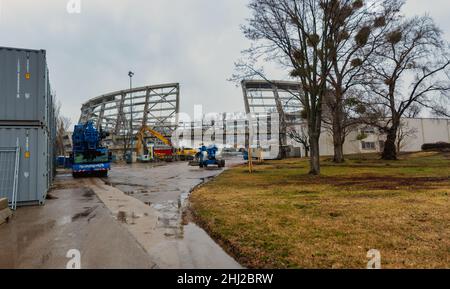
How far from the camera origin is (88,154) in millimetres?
19172

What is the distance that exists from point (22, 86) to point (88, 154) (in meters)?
11.8

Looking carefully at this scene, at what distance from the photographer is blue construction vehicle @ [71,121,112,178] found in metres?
18.9

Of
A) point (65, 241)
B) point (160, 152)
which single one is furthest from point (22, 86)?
point (160, 152)

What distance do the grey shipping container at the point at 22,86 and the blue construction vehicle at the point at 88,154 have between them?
11.3m

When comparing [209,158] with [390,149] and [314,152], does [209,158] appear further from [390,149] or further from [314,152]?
[390,149]

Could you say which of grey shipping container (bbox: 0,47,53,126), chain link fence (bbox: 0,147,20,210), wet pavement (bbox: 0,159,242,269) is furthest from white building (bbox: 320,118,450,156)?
chain link fence (bbox: 0,147,20,210)

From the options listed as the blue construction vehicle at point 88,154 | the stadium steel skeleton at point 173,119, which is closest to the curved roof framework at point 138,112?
the stadium steel skeleton at point 173,119

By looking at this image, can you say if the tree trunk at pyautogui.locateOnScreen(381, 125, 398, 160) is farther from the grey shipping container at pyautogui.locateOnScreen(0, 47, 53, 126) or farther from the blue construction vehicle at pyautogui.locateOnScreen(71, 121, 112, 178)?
the grey shipping container at pyautogui.locateOnScreen(0, 47, 53, 126)

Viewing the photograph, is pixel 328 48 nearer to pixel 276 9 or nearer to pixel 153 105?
pixel 276 9

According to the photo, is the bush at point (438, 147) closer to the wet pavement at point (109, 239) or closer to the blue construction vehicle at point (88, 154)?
the blue construction vehicle at point (88, 154)

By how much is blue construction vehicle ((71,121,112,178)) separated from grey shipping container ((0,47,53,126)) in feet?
37.2

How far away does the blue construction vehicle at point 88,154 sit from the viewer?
61.9 ft

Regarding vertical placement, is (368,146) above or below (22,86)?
below

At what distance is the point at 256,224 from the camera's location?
17.3 feet
